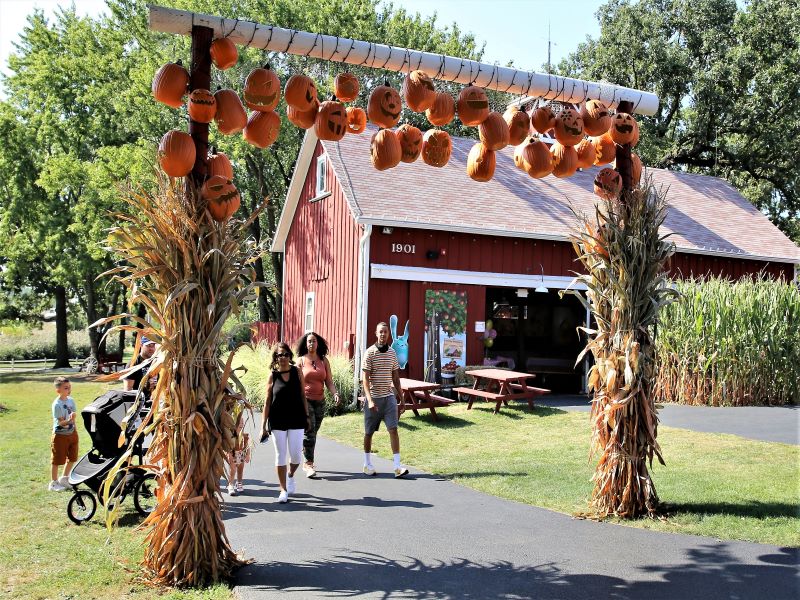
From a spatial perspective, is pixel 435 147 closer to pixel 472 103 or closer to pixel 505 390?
pixel 472 103

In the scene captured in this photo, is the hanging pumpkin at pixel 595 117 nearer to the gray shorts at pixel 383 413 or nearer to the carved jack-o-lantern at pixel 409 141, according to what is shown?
the carved jack-o-lantern at pixel 409 141

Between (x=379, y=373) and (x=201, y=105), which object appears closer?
(x=201, y=105)

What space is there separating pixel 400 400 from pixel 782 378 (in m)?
9.68

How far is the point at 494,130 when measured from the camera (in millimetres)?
6934

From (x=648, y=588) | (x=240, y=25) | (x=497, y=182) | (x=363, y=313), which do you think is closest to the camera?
(x=648, y=588)

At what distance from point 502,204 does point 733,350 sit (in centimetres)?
722

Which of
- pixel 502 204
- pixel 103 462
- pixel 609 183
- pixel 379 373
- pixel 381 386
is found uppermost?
pixel 502 204

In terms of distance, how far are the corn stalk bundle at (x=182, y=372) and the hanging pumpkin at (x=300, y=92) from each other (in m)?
1.27

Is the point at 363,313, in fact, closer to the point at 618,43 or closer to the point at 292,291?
the point at 292,291

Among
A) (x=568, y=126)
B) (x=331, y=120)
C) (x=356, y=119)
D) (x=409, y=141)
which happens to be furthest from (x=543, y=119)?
(x=331, y=120)

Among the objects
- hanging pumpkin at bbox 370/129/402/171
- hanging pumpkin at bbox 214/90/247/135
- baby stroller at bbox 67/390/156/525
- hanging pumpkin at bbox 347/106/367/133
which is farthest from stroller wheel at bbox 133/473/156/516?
hanging pumpkin at bbox 347/106/367/133

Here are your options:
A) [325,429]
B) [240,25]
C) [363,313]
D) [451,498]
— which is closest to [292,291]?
[363,313]

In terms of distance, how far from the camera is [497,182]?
2155cm

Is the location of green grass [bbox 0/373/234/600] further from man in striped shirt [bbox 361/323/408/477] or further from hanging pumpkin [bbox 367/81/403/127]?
hanging pumpkin [bbox 367/81/403/127]
